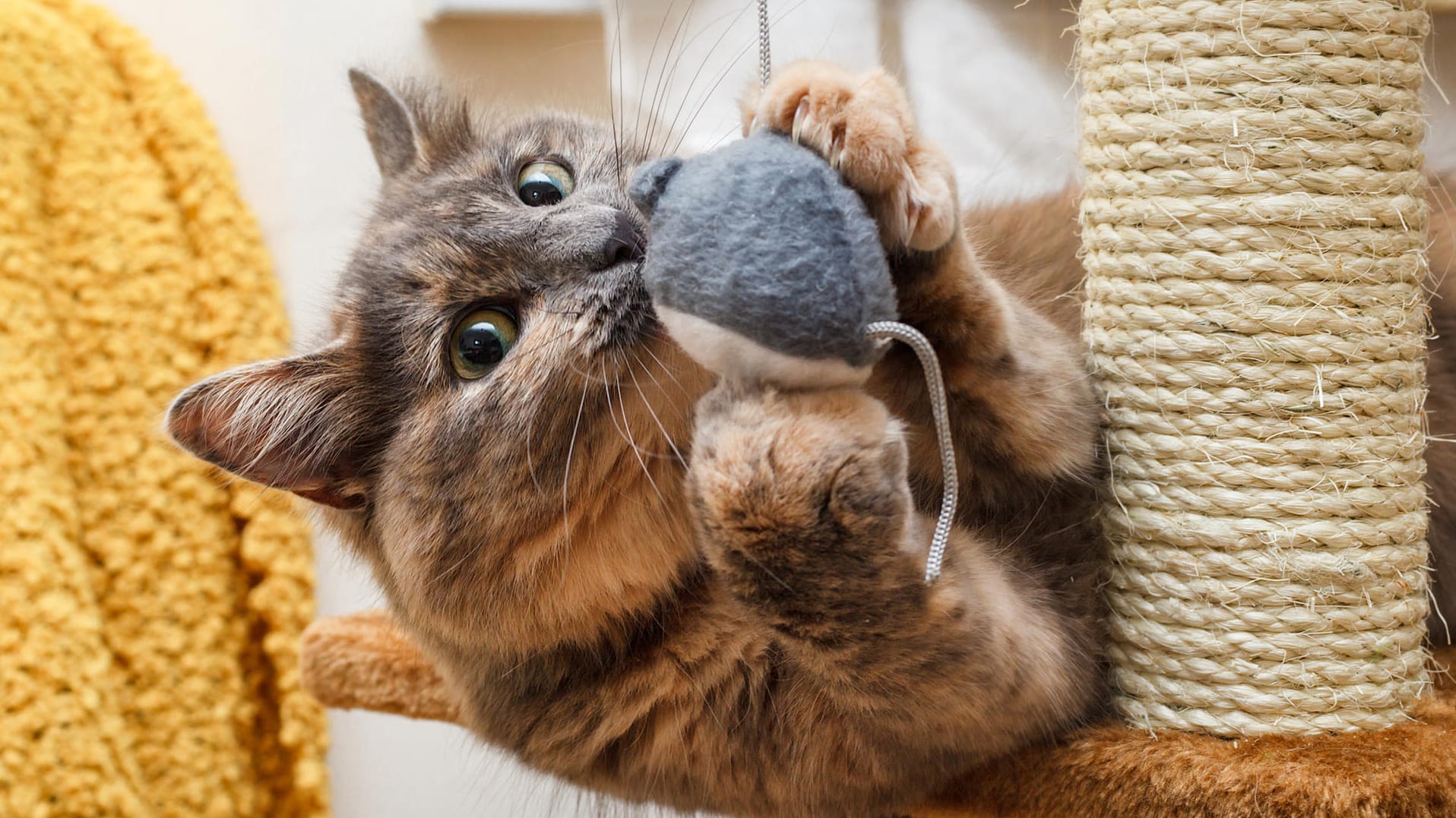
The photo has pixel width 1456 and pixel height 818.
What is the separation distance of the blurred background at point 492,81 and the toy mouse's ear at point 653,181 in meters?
0.95

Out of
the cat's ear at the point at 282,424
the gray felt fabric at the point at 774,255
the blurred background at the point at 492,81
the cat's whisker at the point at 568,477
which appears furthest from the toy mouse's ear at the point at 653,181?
the blurred background at the point at 492,81

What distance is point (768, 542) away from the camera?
0.78 metres

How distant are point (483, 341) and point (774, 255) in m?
0.47

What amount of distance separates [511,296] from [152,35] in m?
1.58

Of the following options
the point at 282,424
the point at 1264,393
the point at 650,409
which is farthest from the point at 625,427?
the point at 1264,393

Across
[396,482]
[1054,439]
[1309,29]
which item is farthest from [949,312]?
[396,482]

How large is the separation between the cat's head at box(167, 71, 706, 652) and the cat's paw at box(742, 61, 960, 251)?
0.25 meters

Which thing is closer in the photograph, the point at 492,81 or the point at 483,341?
the point at 483,341

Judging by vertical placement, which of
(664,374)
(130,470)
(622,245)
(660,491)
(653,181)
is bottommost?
(130,470)

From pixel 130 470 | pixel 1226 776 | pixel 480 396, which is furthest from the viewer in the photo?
pixel 130 470

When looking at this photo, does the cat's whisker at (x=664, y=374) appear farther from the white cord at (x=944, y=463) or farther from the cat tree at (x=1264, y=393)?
the cat tree at (x=1264, y=393)

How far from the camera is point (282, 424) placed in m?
1.14

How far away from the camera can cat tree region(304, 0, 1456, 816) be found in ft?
3.24

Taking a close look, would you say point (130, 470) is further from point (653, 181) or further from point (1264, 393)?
point (1264, 393)
